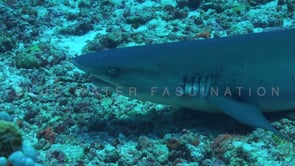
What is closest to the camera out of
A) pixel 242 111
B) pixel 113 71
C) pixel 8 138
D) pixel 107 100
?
pixel 8 138

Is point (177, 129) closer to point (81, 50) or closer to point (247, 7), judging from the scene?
point (81, 50)

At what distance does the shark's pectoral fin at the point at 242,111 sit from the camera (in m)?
3.48

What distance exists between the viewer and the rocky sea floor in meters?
3.43

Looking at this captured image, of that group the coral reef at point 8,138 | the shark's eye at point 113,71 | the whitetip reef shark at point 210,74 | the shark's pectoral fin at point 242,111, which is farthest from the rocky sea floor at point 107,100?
the shark's eye at point 113,71

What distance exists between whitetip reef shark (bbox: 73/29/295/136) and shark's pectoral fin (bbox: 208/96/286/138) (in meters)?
0.06

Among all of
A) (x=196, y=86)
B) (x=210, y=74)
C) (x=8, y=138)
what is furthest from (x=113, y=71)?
(x=8, y=138)

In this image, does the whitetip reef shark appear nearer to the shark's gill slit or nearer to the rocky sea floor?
the shark's gill slit

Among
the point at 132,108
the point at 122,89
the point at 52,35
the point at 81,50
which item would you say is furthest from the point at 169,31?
the point at 122,89

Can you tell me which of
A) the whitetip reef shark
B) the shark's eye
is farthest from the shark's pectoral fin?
the shark's eye

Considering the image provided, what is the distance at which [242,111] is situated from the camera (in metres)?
3.63

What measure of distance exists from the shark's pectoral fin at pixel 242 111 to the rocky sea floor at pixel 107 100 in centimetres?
16

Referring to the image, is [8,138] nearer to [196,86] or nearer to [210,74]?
[196,86]

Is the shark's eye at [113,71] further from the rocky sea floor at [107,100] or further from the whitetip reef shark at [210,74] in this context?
the rocky sea floor at [107,100]

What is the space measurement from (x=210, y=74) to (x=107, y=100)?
138 centimetres
